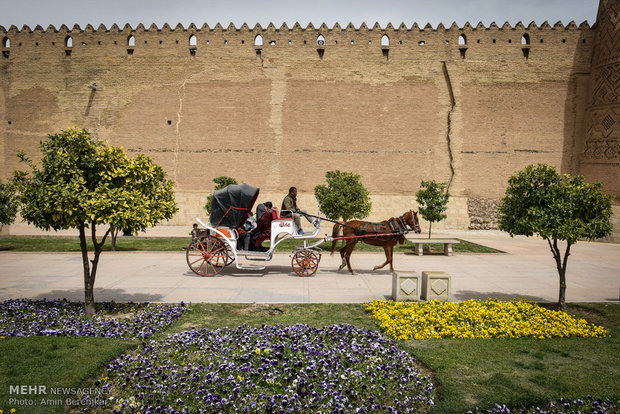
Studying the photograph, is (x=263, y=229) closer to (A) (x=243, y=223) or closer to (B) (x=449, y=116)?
(A) (x=243, y=223)

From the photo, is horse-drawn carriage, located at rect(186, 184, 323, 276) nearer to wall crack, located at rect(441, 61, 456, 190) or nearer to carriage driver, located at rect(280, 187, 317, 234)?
carriage driver, located at rect(280, 187, 317, 234)

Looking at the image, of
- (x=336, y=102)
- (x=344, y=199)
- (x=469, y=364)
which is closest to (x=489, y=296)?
(x=469, y=364)

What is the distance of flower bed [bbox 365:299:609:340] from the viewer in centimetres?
569

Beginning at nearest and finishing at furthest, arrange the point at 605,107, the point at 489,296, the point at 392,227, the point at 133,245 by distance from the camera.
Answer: the point at 489,296 → the point at 392,227 → the point at 133,245 → the point at 605,107

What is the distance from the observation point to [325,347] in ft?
16.4

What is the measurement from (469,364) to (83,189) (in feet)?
17.7

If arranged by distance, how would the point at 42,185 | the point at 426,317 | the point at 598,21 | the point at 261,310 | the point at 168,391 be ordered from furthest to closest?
the point at 598,21
the point at 261,310
the point at 426,317
the point at 42,185
the point at 168,391

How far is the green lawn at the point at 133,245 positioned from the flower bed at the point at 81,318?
6243 mm

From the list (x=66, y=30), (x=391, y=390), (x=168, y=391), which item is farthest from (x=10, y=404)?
(x=66, y=30)

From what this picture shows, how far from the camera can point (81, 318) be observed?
596 cm

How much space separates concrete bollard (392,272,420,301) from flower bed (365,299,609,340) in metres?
0.37

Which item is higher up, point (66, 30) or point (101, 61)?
point (66, 30)

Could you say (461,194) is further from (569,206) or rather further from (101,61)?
(101,61)

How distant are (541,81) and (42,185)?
73.1ft
